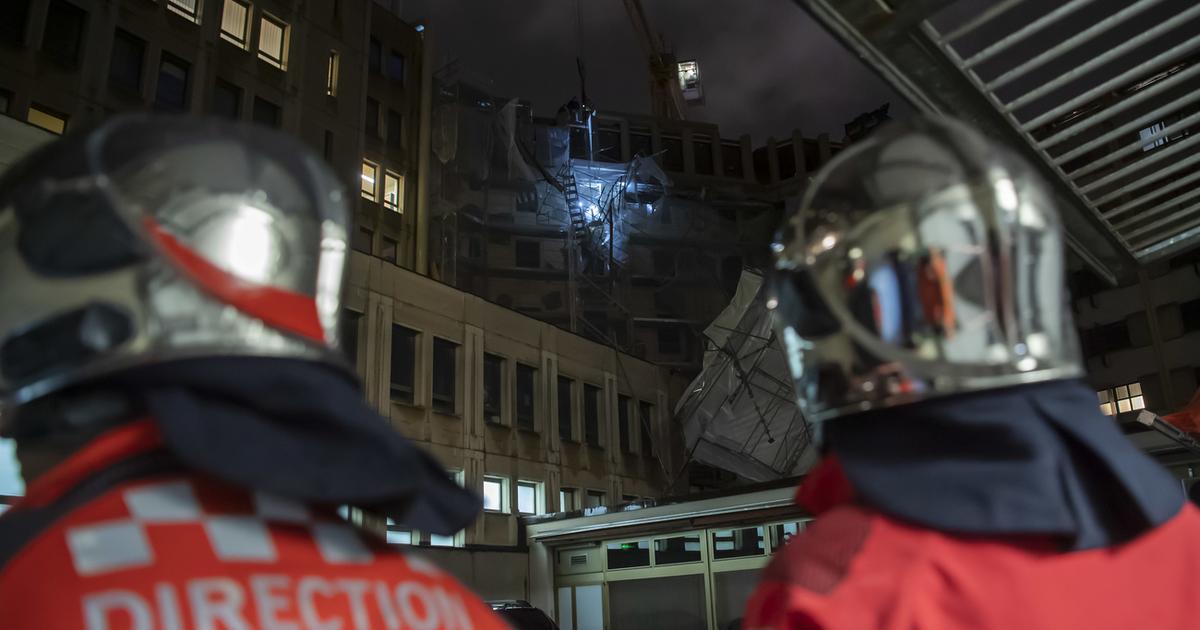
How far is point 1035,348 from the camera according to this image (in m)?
1.22

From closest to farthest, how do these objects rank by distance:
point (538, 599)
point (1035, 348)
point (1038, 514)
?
point (1038, 514), point (1035, 348), point (538, 599)

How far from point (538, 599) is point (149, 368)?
17877mm

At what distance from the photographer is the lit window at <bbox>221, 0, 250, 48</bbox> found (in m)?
18.9

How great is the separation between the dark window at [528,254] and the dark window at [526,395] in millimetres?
9455

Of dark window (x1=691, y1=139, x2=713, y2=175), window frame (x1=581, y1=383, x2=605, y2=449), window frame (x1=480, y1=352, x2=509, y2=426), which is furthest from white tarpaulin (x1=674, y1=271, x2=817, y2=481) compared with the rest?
dark window (x1=691, y1=139, x2=713, y2=175)

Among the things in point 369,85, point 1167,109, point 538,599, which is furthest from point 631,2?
point 1167,109

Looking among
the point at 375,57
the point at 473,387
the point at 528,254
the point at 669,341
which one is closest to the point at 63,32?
the point at 375,57

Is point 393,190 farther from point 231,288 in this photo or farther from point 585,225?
point 231,288

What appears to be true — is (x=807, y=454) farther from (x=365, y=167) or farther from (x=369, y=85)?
(x=369, y=85)

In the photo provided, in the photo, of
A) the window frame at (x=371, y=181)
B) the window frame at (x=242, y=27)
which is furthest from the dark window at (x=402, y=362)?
the window frame at (x=242, y=27)

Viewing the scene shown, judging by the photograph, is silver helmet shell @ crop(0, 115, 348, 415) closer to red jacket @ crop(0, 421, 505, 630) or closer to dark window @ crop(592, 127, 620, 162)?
red jacket @ crop(0, 421, 505, 630)

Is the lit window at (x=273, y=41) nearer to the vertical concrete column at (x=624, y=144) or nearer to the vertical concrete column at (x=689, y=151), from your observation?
the vertical concrete column at (x=624, y=144)

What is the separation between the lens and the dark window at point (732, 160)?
4056cm

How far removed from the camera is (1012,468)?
1.08 meters
